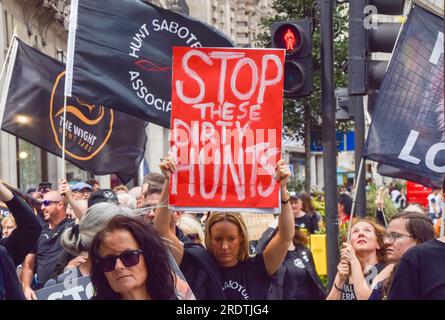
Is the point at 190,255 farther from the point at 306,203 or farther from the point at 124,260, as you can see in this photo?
the point at 306,203

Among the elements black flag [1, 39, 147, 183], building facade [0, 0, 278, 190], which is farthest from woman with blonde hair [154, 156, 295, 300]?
building facade [0, 0, 278, 190]

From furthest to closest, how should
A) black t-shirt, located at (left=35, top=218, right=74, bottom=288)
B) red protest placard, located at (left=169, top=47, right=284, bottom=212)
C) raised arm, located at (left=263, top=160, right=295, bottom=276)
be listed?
black t-shirt, located at (left=35, top=218, right=74, bottom=288) → red protest placard, located at (left=169, top=47, right=284, bottom=212) → raised arm, located at (left=263, top=160, right=295, bottom=276)

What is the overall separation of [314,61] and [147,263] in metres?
13.5

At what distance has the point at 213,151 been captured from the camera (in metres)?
5.71

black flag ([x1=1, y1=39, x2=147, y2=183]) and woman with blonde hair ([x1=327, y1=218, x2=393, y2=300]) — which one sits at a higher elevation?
black flag ([x1=1, y1=39, x2=147, y2=183])

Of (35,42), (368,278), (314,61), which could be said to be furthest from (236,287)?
(35,42)

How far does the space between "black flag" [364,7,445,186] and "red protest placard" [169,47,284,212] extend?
115 cm

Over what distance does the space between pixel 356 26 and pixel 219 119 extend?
2.61 m

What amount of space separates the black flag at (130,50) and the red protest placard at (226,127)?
1.93m

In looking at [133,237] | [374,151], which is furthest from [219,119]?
[133,237]

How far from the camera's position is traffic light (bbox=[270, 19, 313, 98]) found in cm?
785

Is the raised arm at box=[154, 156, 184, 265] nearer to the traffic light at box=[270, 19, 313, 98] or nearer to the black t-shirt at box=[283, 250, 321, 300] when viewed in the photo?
the black t-shirt at box=[283, 250, 321, 300]

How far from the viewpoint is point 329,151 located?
7832mm
